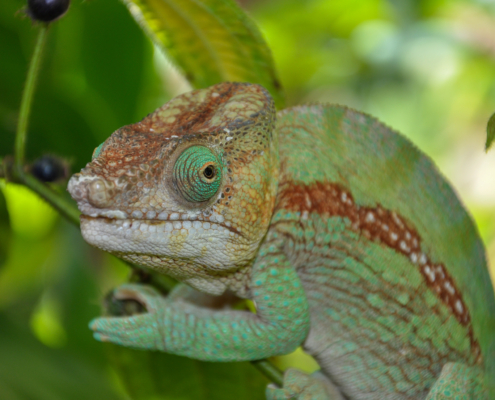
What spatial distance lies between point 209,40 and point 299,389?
89cm

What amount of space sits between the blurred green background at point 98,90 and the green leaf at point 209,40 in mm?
206

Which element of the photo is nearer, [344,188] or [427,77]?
[344,188]

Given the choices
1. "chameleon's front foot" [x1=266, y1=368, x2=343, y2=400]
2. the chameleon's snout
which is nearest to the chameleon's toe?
"chameleon's front foot" [x1=266, y1=368, x2=343, y2=400]

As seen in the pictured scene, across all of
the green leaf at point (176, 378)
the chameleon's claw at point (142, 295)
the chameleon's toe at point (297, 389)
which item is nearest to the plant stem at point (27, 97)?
the chameleon's claw at point (142, 295)

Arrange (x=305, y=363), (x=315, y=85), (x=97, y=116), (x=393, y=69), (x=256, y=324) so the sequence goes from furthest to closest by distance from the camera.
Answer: (x=393, y=69) → (x=315, y=85) → (x=305, y=363) → (x=97, y=116) → (x=256, y=324)

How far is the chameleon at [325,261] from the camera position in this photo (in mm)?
1151

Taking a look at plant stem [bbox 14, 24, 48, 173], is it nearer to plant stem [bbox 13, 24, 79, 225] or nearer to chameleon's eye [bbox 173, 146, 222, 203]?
plant stem [bbox 13, 24, 79, 225]

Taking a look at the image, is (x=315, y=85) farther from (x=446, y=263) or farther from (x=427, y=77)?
(x=446, y=263)

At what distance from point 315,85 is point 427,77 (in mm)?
1184

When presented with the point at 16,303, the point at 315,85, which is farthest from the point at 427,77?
the point at 16,303

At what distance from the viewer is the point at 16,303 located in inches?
80.0

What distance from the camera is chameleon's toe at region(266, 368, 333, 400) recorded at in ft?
4.20

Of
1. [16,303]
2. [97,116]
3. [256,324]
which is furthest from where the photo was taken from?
[16,303]

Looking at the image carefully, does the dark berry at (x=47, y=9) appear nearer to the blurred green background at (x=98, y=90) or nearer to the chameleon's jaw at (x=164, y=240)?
the blurred green background at (x=98, y=90)
